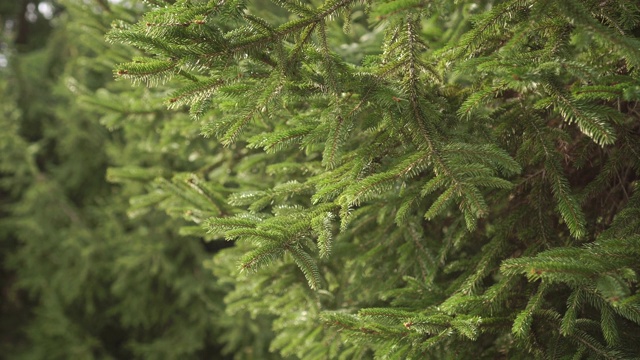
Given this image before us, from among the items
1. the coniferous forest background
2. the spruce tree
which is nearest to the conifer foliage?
the coniferous forest background

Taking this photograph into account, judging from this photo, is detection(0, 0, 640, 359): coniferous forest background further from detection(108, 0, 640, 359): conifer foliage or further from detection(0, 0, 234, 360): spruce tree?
detection(0, 0, 234, 360): spruce tree

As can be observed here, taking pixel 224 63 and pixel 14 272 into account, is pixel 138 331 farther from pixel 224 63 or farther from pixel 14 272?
pixel 224 63

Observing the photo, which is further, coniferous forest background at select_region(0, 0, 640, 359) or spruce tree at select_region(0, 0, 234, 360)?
spruce tree at select_region(0, 0, 234, 360)

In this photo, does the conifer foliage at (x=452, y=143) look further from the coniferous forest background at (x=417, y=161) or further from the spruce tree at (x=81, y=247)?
the spruce tree at (x=81, y=247)

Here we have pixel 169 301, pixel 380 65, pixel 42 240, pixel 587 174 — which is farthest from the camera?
pixel 42 240

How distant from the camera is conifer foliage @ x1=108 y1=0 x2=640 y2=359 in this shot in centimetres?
132

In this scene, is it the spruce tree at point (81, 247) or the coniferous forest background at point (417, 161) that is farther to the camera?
the spruce tree at point (81, 247)

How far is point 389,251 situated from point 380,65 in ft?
3.16

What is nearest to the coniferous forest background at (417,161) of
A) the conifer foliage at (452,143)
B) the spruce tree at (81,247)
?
the conifer foliage at (452,143)

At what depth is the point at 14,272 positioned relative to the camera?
7.69 metres

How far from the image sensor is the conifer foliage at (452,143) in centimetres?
132

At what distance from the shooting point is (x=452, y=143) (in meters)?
1.53

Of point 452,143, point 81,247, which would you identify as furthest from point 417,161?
point 81,247

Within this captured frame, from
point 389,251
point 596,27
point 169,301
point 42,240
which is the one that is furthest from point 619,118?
point 42,240
